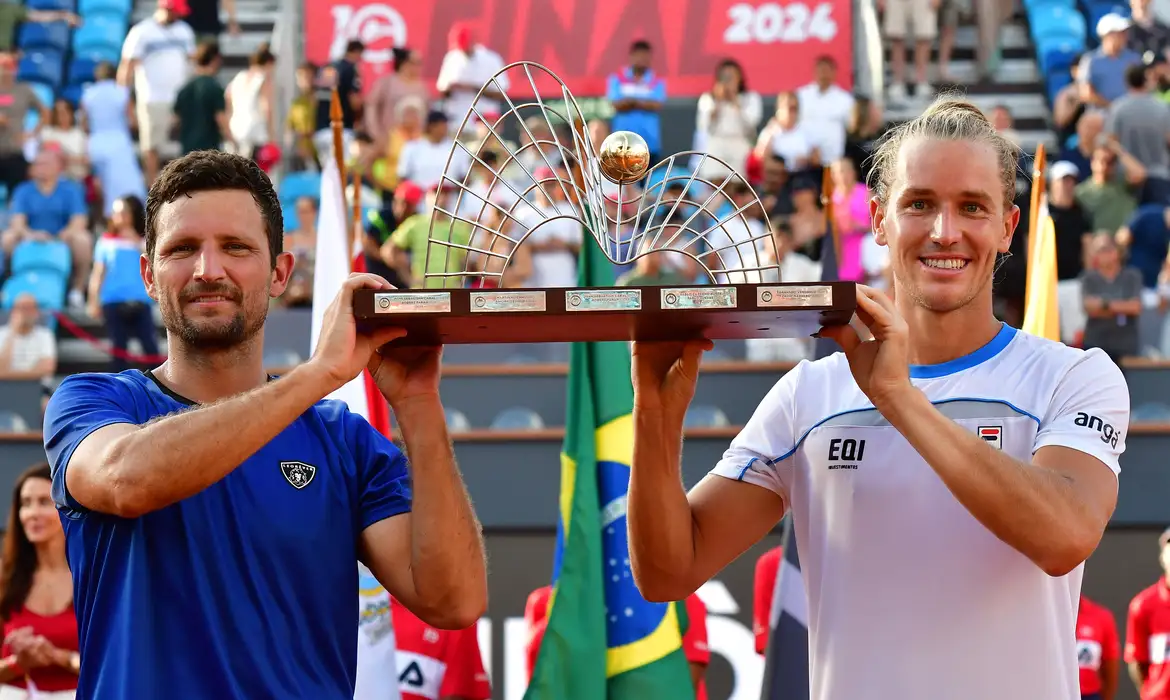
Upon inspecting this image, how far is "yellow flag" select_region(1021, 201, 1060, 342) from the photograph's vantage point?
19.1 ft

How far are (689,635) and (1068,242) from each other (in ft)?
17.6

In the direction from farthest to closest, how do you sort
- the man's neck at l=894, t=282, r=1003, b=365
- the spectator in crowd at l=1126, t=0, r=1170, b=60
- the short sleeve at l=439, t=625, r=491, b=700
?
the spectator in crowd at l=1126, t=0, r=1170, b=60, the short sleeve at l=439, t=625, r=491, b=700, the man's neck at l=894, t=282, r=1003, b=365

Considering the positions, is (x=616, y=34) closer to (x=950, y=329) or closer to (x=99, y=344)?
(x=99, y=344)

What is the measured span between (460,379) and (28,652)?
3.95 metres

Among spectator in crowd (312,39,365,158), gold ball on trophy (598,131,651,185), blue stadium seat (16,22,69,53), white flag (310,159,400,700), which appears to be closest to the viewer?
gold ball on trophy (598,131,651,185)

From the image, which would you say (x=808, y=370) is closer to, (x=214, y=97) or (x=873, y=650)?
(x=873, y=650)

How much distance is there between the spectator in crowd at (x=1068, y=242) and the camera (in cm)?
955

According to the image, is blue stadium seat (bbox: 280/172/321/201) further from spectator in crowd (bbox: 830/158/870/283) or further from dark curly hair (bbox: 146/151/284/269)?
dark curly hair (bbox: 146/151/284/269)

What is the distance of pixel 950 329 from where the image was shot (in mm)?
2838

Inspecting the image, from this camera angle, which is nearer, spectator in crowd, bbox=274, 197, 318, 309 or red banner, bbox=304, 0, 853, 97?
spectator in crowd, bbox=274, 197, 318, 309

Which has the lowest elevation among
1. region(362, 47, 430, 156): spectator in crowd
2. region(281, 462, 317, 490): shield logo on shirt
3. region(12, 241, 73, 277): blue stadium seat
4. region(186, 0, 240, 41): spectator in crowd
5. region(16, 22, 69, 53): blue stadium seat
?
region(281, 462, 317, 490): shield logo on shirt

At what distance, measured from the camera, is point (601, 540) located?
556 cm

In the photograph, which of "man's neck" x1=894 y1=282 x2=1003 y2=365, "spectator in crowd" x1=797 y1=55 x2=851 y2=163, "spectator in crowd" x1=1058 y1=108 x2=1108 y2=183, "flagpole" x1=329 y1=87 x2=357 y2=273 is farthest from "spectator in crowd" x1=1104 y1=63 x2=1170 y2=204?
"man's neck" x1=894 y1=282 x2=1003 y2=365

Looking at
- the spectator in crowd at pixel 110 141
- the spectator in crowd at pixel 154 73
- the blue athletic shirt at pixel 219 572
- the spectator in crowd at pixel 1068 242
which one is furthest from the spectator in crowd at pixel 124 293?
the blue athletic shirt at pixel 219 572
